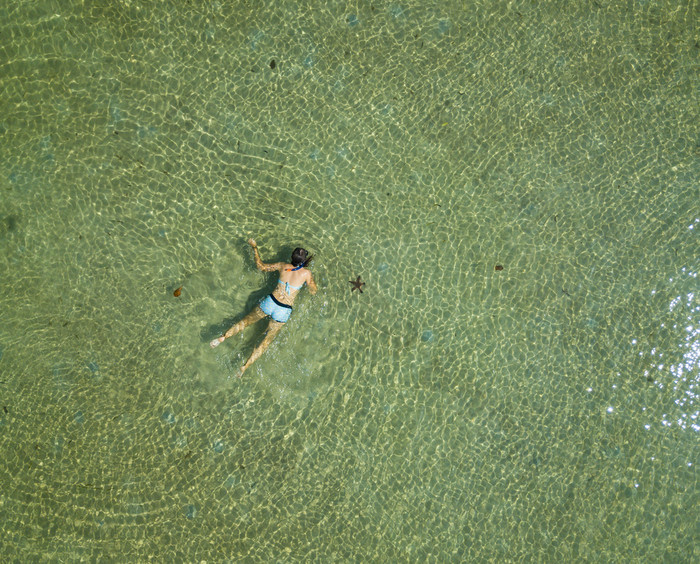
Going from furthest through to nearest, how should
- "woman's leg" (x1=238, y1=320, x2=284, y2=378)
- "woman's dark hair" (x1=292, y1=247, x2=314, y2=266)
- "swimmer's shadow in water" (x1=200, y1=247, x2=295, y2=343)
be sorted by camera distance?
"swimmer's shadow in water" (x1=200, y1=247, x2=295, y2=343) → "woman's leg" (x1=238, y1=320, x2=284, y2=378) → "woman's dark hair" (x1=292, y1=247, x2=314, y2=266)

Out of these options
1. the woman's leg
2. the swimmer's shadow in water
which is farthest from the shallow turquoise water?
the woman's leg

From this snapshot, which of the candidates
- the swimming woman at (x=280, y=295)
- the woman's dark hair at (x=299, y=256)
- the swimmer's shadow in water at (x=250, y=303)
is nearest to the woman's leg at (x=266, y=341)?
the swimming woman at (x=280, y=295)

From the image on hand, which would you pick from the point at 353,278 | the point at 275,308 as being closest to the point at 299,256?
the point at 275,308

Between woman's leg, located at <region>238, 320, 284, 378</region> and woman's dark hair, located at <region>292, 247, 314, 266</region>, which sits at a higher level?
woman's dark hair, located at <region>292, 247, 314, 266</region>

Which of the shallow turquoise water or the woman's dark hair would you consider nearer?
the woman's dark hair

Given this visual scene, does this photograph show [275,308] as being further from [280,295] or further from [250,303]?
[250,303]

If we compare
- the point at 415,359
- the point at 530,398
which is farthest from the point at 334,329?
the point at 530,398

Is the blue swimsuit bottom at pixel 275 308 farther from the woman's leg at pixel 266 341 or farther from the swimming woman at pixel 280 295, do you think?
the woman's leg at pixel 266 341

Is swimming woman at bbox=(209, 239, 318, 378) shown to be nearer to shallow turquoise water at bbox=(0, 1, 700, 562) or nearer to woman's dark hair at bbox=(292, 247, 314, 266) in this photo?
woman's dark hair at bbox=(292, 247, 314, 266)
